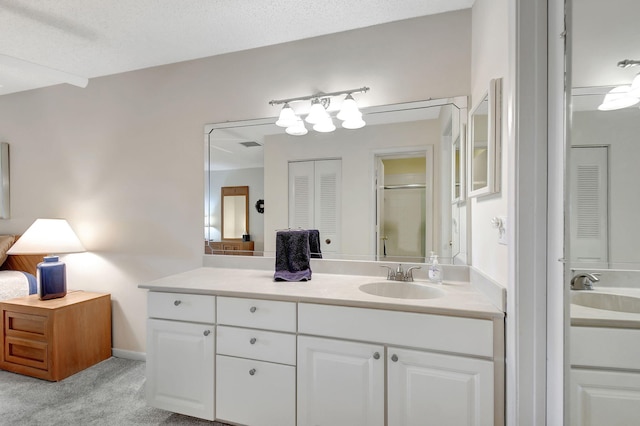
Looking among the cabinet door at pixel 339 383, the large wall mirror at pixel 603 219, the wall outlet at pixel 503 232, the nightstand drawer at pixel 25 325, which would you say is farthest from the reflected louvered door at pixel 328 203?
the nightstand drawer at pixel 25 325

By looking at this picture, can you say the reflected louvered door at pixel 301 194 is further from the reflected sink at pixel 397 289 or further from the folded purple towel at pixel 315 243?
the reflected sink at pixel 397 289

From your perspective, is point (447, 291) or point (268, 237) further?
point (268, 237)

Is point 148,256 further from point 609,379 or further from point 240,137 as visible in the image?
point 609,379

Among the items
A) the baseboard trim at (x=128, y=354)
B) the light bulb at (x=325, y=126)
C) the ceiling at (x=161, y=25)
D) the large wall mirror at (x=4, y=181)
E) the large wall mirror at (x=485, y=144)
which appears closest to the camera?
the large wall mirror at (x=485, y=144)

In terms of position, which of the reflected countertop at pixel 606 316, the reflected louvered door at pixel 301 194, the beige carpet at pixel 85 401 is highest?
the reflected louvered door at pixel 301 194

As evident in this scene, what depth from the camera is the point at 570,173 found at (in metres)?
1.00

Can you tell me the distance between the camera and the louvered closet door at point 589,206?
2.83 ft

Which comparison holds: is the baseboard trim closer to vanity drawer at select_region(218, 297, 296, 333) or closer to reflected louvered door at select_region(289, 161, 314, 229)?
vanity drawer at select_region(218, 297, 296, 333)

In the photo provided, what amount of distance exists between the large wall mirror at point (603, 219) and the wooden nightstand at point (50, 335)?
3019 millimetres

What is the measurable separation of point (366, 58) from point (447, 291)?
5.03 ft

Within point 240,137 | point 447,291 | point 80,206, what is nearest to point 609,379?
point 447,291

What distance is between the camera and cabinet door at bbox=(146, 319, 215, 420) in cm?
164

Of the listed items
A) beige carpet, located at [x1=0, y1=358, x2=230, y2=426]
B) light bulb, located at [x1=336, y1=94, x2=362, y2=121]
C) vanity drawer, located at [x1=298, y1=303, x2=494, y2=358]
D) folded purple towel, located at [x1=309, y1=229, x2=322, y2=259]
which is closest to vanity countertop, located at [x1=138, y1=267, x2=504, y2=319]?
vanity drawer, located at [x1=298, y1=303, x2=494, y2=358]

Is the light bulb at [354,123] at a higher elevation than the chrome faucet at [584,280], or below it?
higher
